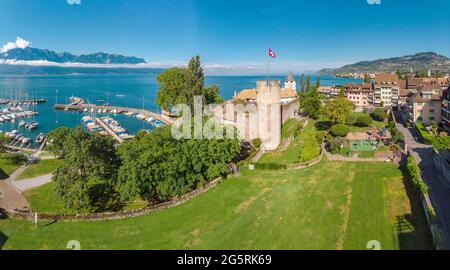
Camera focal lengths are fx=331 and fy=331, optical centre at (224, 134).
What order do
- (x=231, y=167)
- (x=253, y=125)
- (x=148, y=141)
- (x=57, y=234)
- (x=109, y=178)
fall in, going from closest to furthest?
1. (x=57, y=234)
2. (x=109, y=178)
3. (x=148, y=141)
4. (x=231, y=167)
5. (x=253, y=125)

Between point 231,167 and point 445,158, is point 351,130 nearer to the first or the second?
point 445,158

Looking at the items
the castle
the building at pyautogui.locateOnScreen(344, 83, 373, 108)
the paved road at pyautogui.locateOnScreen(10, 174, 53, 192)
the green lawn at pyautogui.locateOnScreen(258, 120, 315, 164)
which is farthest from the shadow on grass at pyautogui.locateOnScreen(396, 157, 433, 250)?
the building at pyautogui.locateOnScreen(344, 83, 373, 108)

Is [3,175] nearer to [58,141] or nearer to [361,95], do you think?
[58,141]

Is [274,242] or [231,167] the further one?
[231,167]

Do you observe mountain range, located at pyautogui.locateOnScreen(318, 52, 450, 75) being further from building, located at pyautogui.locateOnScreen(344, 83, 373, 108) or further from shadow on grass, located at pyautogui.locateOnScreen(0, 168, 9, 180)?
shadow on grass, located at pyautogui.locateOnScreen(0, 168, 9, 180)

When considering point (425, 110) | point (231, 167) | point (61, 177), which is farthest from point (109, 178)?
point (425, 110)

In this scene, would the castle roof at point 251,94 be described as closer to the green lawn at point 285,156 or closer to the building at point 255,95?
the building at point 255,95
